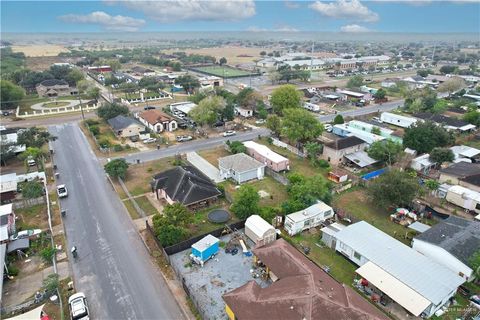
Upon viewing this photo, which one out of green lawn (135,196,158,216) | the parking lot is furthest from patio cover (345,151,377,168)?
green lawn (135,196,158,216)

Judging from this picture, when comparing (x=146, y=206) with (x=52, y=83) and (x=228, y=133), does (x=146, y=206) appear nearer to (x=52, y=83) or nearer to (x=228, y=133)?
(x=228, y=133)

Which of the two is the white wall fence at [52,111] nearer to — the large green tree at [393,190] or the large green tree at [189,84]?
the large green tree at [189,84]

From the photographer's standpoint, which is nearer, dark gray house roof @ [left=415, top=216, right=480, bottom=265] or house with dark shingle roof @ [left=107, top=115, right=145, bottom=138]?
dark gray house roof @ [left=415, top=216, right=480, bottom=265]

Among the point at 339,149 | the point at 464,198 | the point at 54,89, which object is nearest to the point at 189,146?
the point at 339,149

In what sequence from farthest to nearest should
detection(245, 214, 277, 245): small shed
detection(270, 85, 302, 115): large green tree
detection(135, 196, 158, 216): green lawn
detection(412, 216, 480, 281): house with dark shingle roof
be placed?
detection(270, 85, 302, 115): large green tree < detection(135, 196, 158, 216): green lawn < detection(245, 214, 277, 245): small shed < detection(412, 216, 480, 281): house with dark shingle roof

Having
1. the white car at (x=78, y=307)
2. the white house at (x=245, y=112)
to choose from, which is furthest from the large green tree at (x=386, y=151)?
the white car at (x=78, y=307)

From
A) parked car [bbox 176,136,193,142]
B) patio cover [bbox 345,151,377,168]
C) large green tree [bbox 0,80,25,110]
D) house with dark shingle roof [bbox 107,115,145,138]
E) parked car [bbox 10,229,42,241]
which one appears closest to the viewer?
parked car [bbox 10,229,42,241]

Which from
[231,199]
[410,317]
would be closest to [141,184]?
[231,199]

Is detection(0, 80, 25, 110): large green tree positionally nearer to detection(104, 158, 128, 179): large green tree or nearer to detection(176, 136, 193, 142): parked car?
detection(176, 136, 193, 142): parked car
